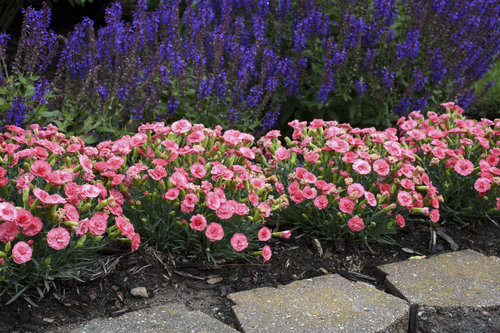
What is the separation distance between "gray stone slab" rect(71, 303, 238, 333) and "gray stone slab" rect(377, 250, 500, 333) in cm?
88

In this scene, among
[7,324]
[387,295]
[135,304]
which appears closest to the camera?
[7,324]

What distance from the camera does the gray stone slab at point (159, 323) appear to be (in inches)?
80.7

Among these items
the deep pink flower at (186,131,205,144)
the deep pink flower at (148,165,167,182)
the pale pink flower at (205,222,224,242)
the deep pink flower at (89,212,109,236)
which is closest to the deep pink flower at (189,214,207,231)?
the pale pink flower at (205,222,224,242)

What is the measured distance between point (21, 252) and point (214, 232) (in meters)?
0.76

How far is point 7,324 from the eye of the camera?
2023 mm

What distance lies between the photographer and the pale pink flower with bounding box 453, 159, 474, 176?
9.81 feet

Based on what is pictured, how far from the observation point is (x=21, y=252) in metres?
1.96

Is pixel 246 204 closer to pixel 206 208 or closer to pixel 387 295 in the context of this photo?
pixel 206 208

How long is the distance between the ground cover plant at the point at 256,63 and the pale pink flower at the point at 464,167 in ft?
3.81

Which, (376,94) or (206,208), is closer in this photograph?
(206,208)

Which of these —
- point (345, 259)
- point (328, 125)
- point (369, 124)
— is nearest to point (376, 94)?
point (369, 124)

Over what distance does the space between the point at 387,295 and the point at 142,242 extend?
1.13 meters

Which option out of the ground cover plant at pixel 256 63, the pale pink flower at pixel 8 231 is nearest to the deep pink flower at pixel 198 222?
the pale pink flower at pixel 8 231

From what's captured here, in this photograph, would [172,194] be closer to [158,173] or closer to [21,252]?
[158,173]
